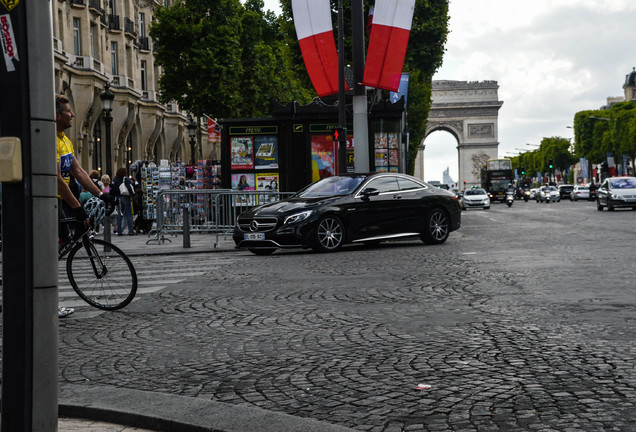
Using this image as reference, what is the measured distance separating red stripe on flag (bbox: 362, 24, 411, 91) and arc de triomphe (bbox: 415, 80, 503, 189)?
264 ft

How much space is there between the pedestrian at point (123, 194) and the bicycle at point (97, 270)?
49.4ft

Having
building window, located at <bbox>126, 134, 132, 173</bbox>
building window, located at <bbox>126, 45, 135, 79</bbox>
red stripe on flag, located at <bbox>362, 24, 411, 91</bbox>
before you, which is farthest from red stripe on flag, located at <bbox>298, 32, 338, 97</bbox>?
building window, located at <bbox>126, 134, 132, 173</bbox>

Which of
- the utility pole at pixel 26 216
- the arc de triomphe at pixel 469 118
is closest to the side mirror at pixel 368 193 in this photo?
the utility pole at pixel 26 216

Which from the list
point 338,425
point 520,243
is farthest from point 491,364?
point 520,243

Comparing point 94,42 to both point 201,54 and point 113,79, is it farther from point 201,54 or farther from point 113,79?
point 201,54

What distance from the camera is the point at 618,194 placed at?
34.7 m

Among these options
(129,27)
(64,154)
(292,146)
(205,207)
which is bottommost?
(205,207)

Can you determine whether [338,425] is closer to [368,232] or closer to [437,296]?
[437,296]

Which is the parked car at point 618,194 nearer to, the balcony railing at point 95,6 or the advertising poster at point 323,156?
the advertising poster at point 323,156

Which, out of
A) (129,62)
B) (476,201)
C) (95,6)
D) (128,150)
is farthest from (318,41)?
(476,201)

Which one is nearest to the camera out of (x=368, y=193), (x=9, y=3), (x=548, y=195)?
(x=9, y=3)

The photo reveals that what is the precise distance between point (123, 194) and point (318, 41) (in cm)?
686

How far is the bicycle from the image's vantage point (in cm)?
750

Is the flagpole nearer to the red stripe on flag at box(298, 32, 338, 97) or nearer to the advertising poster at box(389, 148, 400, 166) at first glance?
the red stripe on flag at box(298, 32, 338, 97)
